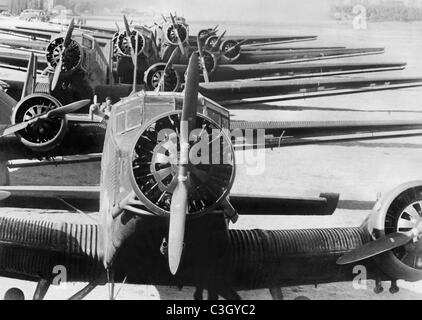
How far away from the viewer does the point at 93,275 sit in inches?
271

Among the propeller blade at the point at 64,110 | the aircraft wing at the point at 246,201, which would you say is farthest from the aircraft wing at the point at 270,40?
the aircraft wing at the point at 246,201

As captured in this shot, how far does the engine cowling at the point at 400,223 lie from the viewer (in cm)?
692

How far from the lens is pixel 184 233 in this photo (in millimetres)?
5926

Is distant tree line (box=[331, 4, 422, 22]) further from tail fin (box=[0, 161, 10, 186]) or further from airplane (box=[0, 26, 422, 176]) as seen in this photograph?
tail fin (box=[0, 161, 10, 186])

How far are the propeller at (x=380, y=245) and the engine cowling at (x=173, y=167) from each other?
5.97 feet

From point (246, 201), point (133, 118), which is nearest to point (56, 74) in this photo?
point (246, 201)

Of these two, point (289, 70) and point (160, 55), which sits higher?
point (160, 55)

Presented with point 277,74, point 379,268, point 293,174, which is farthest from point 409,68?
point 379,268

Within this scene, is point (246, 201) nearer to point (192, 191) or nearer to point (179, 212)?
point (192, 191)

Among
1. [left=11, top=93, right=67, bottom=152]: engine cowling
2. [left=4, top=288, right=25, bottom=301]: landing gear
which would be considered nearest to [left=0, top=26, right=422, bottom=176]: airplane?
[left=11, top=93, right=67, bottom=152]: engine cowling

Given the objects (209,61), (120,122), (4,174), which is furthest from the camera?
(209,61)

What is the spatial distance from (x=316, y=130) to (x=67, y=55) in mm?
6888

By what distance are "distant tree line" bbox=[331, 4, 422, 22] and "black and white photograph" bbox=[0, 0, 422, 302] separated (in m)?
0.10

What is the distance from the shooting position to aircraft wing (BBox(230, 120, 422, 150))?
491 inches
